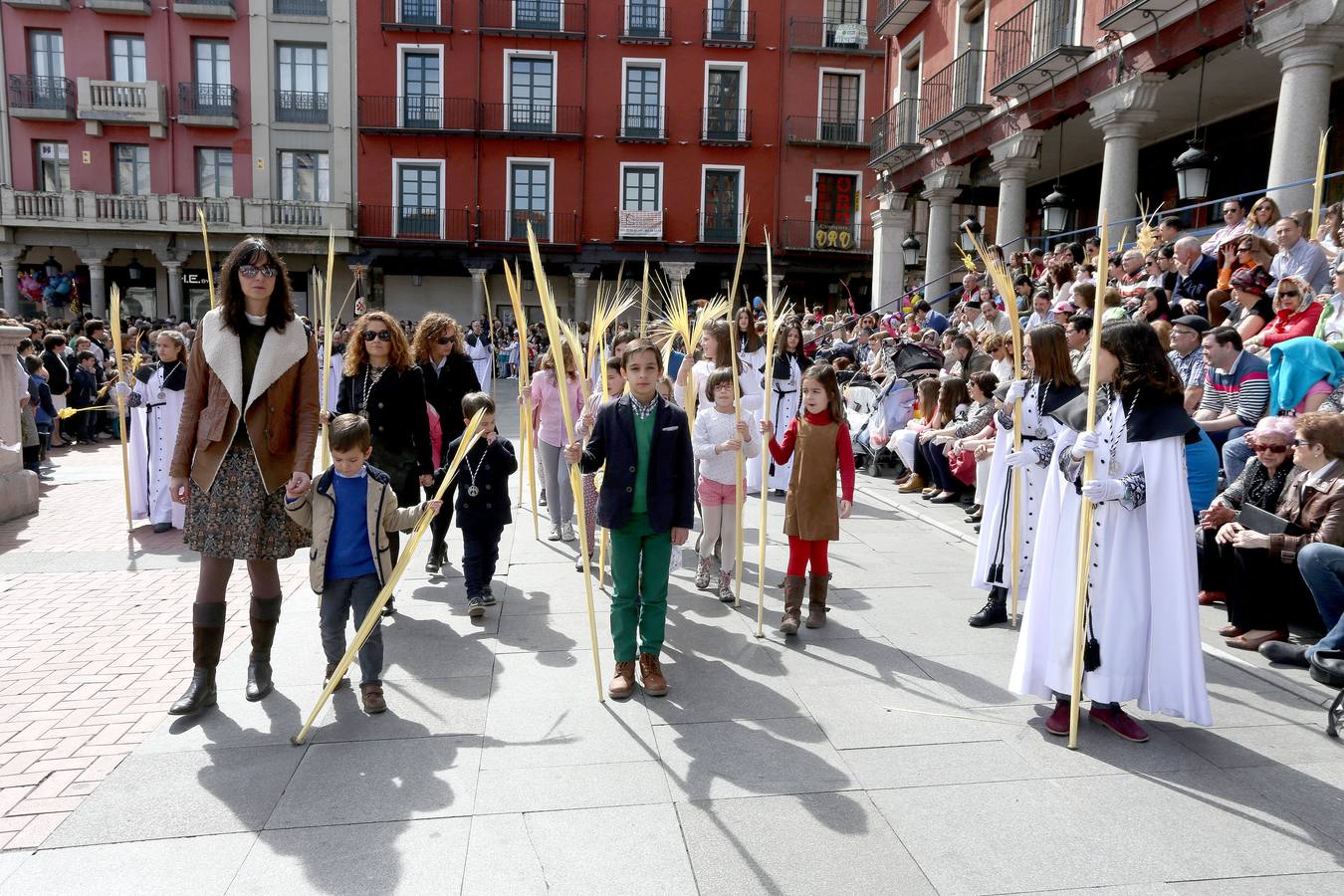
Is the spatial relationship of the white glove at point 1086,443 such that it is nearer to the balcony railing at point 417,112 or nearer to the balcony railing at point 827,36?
the balcony railing at point 417,112

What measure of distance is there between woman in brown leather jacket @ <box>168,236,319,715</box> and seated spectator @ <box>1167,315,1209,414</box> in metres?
6.28

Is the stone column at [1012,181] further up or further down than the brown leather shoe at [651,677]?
further up

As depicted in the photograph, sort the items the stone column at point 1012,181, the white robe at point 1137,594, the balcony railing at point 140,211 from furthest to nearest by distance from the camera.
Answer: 1. the balcony railing at point 140,211
2. the stone column at point 1012,181
3. the white robe at point 1137,594

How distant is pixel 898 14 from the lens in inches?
818

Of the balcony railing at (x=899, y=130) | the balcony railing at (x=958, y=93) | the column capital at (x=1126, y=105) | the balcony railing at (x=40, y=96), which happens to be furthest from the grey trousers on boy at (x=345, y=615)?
the balcony railing at (x=40, y=96)

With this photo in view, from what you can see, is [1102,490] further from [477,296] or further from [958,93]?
[477,296]

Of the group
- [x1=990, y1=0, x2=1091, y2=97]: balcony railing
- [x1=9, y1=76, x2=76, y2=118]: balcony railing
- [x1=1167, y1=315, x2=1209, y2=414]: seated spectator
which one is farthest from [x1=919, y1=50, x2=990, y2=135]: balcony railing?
[x1=9, y1=76, x2=76, y2=118]: balcony railing

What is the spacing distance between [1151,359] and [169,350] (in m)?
7.64

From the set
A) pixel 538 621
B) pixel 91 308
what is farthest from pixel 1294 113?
pixel 91 308

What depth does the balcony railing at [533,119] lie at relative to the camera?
29016 millimetres

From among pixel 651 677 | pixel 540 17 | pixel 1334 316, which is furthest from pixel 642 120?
pixel 651 677

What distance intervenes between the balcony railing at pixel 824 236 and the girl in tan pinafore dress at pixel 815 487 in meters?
25.0

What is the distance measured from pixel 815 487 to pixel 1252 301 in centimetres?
487

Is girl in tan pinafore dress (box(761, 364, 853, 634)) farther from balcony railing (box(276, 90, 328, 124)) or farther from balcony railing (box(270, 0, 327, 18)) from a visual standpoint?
balcony railing (box(270, 0, 327, 18))
